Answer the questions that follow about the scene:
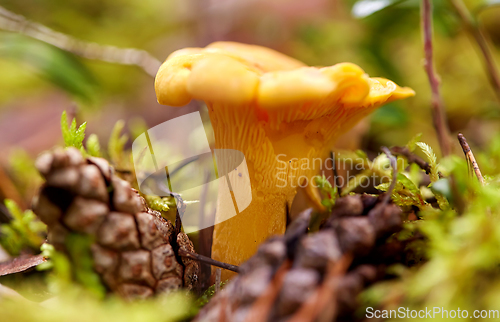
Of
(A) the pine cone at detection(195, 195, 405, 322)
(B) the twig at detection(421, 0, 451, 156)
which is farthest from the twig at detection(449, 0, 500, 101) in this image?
(A) the pine cone at detection(195, 195, 405, 322)

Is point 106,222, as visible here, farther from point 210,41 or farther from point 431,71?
point 210,41

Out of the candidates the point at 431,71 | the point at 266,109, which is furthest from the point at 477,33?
the point at 266,109

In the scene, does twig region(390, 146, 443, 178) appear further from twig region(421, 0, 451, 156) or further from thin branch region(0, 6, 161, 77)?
thin branch region(0, 6, 161, 77)

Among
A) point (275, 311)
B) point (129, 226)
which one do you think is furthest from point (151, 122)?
point (275, 311)

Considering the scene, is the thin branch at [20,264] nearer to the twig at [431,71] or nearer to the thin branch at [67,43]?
the thin branch at [67,43]

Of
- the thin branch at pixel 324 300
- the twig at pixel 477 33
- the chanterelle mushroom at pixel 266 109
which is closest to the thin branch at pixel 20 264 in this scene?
the chanterelle mushroom at pixel 266 109

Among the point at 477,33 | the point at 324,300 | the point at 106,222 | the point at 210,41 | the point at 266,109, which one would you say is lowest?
the point at 324,300
